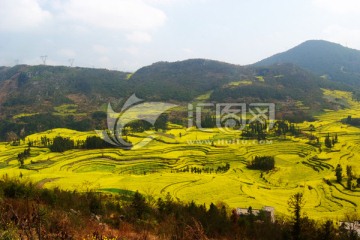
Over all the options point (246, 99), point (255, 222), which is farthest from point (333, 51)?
point (255, 222)

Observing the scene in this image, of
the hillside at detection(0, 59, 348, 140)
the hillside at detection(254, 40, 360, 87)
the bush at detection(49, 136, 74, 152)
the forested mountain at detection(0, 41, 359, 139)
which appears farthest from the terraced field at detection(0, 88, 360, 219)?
the hillside at detection(254, 40, 360, 87)

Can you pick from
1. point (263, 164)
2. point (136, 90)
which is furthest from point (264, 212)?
point (136, 90)

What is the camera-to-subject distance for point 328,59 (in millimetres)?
157750

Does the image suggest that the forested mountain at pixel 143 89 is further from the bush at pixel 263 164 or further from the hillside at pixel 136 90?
the bush at pixel 263 164

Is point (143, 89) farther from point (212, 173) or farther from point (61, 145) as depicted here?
point (212, 173)

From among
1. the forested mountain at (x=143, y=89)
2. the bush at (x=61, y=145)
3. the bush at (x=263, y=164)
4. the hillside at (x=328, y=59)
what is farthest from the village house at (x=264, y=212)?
the hillside at (x=328, y=59)

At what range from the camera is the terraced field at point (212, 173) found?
79.6 ft

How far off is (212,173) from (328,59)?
14636 cm

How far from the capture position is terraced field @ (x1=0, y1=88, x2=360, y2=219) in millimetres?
24266

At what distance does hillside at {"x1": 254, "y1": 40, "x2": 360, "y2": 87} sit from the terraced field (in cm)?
9463

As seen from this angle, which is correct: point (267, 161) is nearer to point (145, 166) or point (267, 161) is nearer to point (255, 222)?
point (145, 166)

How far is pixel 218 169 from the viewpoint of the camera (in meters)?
31.9

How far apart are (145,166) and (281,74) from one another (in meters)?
81.3

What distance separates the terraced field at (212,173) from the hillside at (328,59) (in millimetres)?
94631
